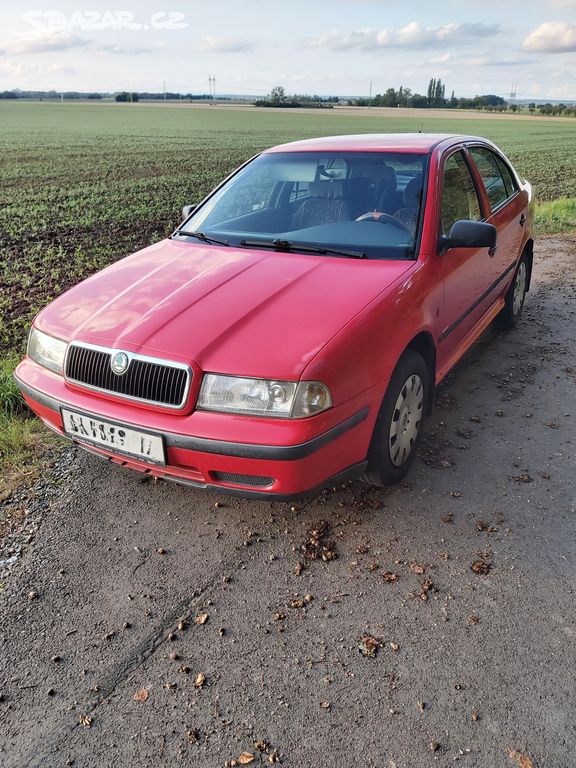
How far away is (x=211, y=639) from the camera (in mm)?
2312

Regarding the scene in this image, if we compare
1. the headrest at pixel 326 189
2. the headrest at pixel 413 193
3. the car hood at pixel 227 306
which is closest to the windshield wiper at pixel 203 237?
the car hood at pixel 227 306

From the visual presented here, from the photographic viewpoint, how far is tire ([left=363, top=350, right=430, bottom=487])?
116 inches

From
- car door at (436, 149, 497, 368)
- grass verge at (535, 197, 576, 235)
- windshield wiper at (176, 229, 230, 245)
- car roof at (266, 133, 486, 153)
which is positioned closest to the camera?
car door at (436, 149, 497, 368)

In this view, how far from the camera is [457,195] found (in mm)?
3902

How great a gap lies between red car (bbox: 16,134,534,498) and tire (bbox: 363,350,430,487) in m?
0.01

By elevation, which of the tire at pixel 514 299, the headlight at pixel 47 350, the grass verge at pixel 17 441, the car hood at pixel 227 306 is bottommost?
the grass verge at pixel 17 441

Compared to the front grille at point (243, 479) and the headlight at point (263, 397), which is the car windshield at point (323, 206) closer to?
the headlight at point (263, 397)

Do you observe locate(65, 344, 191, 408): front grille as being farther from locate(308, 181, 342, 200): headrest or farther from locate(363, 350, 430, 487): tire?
locate(308, 181, 342, 200): headrest

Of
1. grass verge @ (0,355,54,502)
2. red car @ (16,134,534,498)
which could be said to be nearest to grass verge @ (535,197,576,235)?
red car @ (16,134,534,498)

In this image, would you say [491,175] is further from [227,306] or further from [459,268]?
[227,306]

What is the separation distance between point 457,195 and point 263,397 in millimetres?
2213

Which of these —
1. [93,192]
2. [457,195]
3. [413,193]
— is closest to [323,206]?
[413,193]

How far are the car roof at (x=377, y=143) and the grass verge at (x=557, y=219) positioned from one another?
7.15 meters

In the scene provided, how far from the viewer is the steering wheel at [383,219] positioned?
344 centimetres
